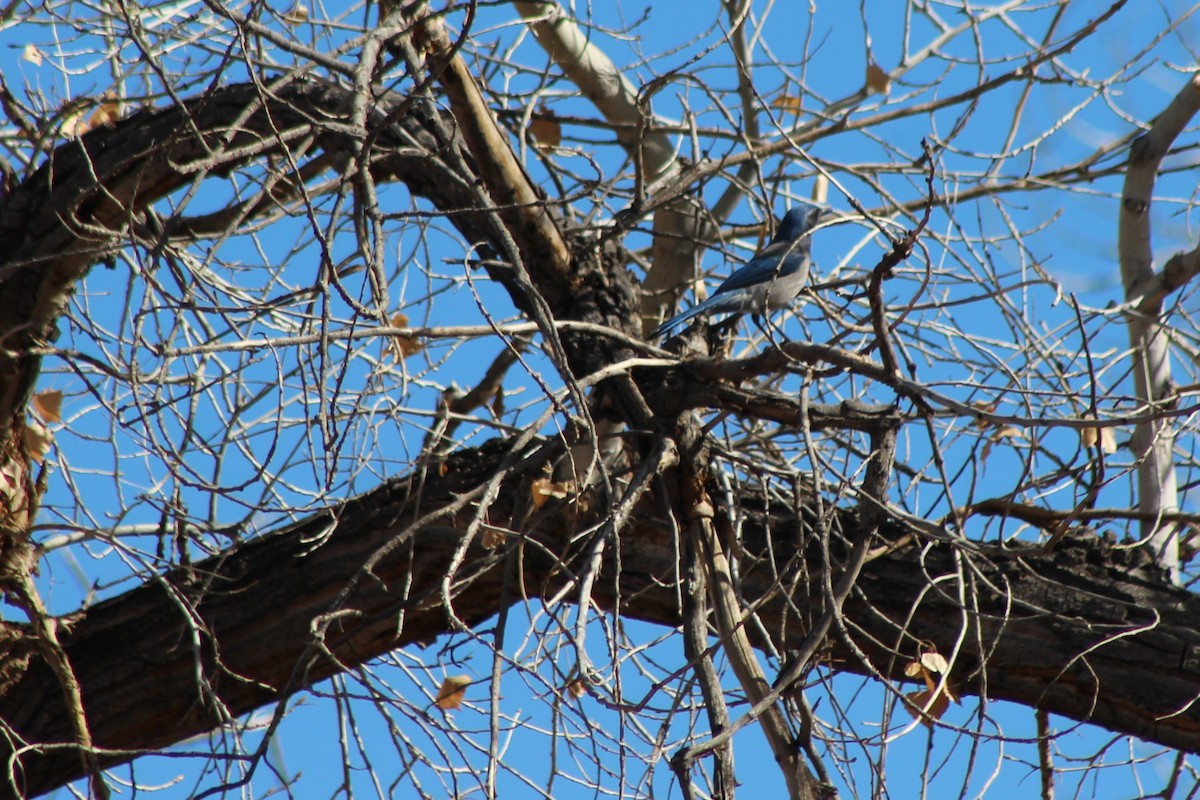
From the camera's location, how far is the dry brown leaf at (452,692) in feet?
10.9

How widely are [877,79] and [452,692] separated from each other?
2.81 m

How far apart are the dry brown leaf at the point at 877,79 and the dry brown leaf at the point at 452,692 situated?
2.75 meters

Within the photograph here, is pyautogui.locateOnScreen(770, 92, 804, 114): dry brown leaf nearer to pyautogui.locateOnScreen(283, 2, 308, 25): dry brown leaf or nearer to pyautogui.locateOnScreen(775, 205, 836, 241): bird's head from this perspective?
pyautogui.locateOnScreen(775, 205, 836, 241): bird's head

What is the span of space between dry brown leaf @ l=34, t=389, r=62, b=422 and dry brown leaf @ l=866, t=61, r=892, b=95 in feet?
10.1

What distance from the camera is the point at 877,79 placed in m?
4.65

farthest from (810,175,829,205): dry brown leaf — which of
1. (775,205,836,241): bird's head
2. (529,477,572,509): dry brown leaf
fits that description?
(529,477,572,509): dry brown leaf

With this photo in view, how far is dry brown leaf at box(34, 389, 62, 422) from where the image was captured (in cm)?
380

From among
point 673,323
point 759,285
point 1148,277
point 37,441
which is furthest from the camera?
point 1148,277

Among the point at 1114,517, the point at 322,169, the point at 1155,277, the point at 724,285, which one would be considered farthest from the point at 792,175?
the point at 1114,517

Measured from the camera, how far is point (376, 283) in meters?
2.52

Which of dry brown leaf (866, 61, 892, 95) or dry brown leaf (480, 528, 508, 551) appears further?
dry brown leaf (866, 61, 892, 95)

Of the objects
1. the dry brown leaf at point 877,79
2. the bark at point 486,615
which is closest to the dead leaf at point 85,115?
the bark at point 486,615

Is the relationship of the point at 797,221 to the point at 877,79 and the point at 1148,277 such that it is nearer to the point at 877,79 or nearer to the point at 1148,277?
the point at 877,79

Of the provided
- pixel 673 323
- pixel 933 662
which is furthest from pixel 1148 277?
pixel 933 662
